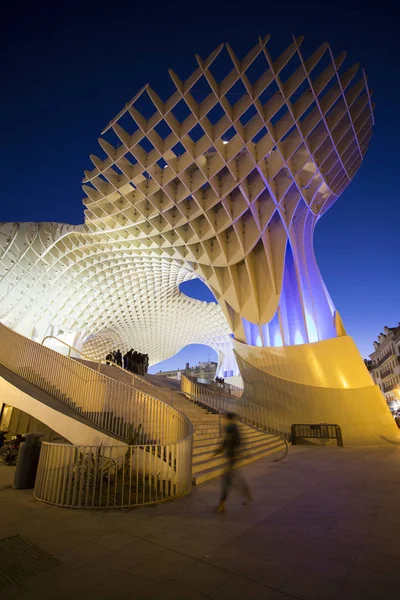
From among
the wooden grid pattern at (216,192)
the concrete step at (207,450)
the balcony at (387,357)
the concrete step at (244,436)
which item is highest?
the wooden grid pattern at (216,192)

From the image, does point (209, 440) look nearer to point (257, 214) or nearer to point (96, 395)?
point (96, 395)

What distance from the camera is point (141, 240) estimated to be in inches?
886

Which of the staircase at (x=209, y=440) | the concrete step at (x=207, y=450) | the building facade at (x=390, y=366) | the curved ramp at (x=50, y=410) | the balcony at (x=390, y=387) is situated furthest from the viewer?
the balcony at (x=390, y=387)

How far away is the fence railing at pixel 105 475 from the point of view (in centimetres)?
511

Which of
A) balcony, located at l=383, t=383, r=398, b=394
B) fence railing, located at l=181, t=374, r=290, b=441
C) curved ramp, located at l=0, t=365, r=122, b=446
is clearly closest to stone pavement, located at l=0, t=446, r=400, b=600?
curved ramp, located at l=0, t=365, r=122, b=446

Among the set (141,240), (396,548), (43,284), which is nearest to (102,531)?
(396,548)

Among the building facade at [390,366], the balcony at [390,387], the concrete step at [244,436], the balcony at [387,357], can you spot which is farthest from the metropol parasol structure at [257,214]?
the balcony at [390,387]

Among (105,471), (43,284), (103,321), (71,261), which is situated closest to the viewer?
(105,471)

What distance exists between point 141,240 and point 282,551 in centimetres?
2111

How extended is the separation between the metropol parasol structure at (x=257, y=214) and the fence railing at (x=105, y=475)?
38.9 ft

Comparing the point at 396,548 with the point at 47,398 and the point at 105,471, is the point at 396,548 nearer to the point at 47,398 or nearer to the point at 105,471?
the point at 105,471

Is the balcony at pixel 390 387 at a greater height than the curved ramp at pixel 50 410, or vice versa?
the balcony at pixel 390 387

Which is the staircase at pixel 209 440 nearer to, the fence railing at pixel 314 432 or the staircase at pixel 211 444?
the staircase at pixel 211 444

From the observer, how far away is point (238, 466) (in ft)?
28.3
